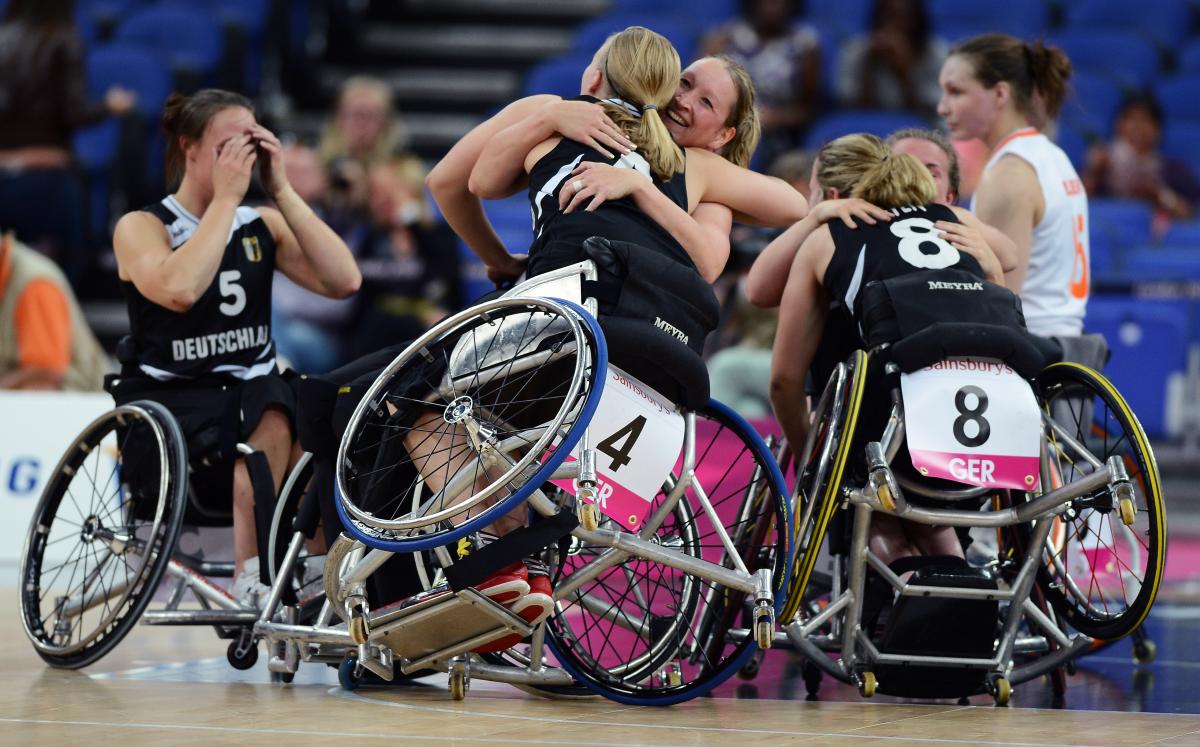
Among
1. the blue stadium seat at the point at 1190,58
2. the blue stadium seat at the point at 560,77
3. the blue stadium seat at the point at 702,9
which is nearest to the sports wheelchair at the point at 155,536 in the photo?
the blue stadium seat at the point at 560,77

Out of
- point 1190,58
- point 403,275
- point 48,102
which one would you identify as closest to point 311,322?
point 403,275

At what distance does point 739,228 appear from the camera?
8594mm

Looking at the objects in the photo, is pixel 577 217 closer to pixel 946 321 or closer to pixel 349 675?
pixel 946 321

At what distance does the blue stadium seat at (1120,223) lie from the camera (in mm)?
9172

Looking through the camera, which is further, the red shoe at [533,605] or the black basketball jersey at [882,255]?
the black basketball jersey at [882,255]

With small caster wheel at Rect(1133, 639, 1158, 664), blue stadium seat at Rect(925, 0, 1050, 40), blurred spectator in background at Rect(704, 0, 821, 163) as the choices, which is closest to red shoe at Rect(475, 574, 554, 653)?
small caster wheel at Rect(1133, 639, 1158, 664)

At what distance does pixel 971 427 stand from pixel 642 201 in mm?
922

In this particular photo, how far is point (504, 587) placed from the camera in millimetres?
3490

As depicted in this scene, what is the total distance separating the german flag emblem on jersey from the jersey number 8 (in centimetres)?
179

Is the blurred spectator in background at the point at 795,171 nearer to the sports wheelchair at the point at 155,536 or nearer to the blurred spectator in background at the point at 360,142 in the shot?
the blurred spectator in background at the point at 360,142

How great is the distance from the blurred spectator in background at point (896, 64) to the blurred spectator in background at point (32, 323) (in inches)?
202

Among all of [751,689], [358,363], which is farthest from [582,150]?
[751,689]

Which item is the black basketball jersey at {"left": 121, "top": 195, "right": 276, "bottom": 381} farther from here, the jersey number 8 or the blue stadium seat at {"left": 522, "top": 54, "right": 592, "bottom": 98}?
the blue stadium seat at {"left": 522, "top": 54, "right": 592, "bottom": 98}

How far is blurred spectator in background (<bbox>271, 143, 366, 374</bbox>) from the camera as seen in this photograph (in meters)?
9.05
